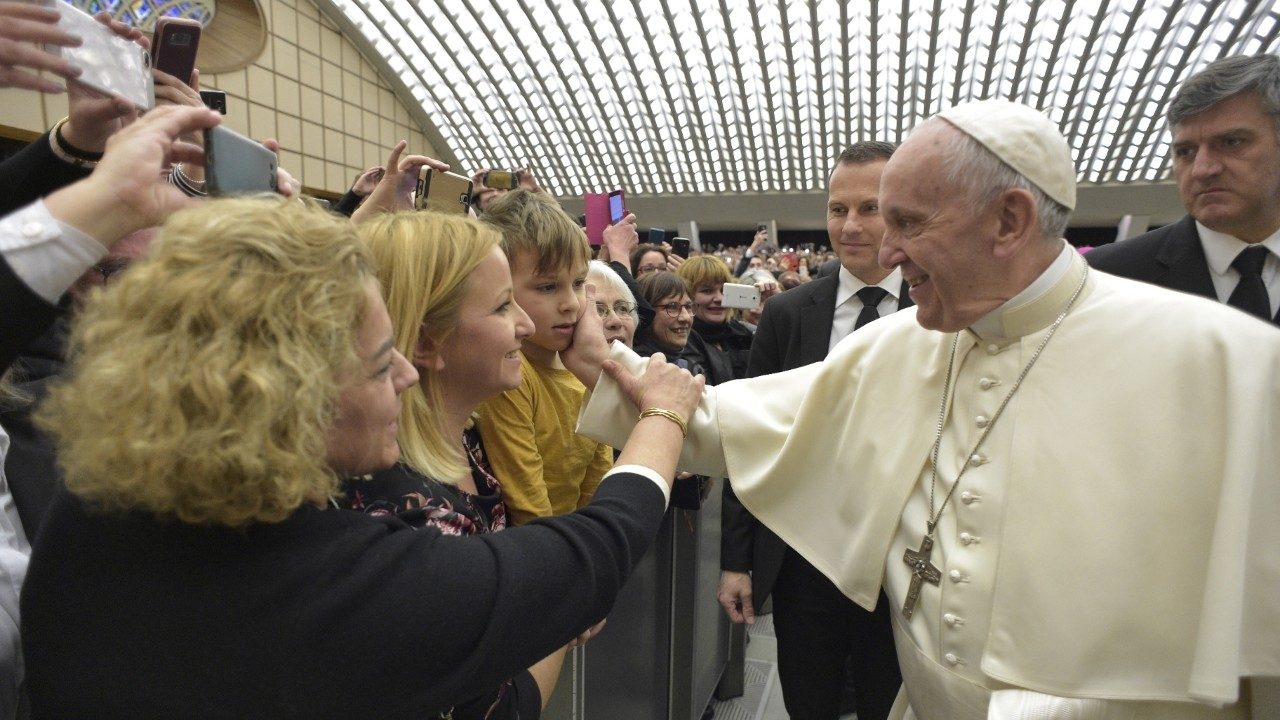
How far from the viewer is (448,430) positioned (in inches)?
57.7

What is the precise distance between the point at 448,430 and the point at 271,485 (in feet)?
2.25

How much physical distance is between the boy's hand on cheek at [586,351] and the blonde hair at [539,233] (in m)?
0.13

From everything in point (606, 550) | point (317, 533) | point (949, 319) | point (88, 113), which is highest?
point (88, 113)

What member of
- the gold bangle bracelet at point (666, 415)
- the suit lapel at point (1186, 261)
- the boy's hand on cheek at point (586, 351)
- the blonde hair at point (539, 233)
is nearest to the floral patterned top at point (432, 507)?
the gold bangle bracelet at point (666, 415)

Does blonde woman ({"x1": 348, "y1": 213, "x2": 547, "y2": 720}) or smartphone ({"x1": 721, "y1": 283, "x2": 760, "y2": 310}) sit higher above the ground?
blonde woman ({"x1": 348, "y1": 213, "x2": 547, "y2": 720})

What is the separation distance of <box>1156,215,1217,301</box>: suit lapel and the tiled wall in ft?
52.3

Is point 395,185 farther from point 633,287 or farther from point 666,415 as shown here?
point 633,287

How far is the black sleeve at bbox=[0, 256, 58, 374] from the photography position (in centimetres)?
84

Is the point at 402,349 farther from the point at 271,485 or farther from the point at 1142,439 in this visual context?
the point at 1142,439

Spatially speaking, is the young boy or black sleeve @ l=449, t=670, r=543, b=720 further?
the young boy

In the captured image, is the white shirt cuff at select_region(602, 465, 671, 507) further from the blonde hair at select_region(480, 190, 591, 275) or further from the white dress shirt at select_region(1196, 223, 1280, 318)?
the white dress shirt at select_region(1196, 223, 1280, 318)

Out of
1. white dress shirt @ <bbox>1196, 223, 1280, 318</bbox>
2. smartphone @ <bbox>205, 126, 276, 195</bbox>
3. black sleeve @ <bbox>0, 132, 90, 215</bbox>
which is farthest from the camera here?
white dress shirt @ <bbox>1196, 223, 1280, 318</bbox>

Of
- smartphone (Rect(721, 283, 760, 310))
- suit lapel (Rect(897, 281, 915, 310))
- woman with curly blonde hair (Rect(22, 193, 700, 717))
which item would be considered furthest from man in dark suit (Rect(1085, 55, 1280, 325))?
woman with curly blonde hair (Rect(22, 193, 700, 717))

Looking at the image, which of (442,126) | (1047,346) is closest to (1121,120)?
(442,126)
